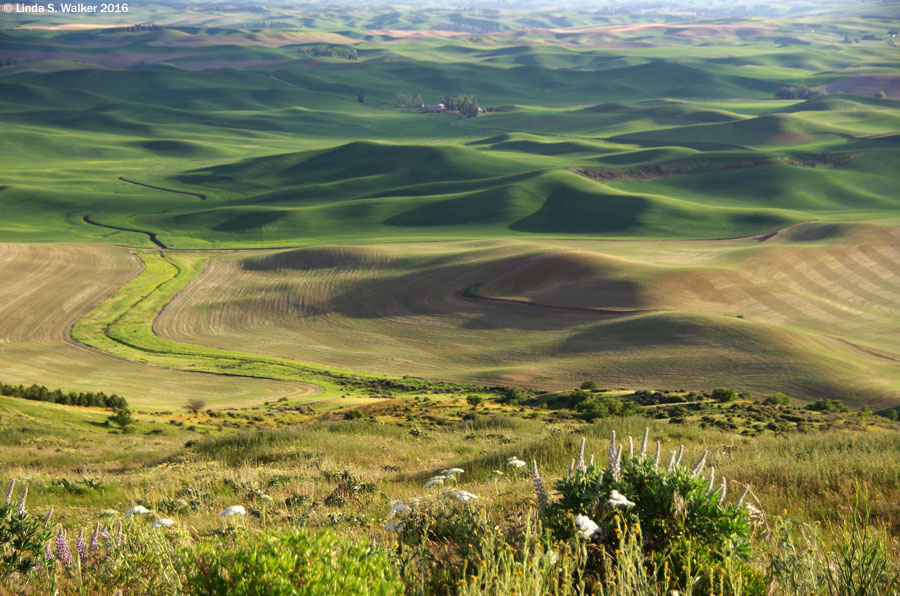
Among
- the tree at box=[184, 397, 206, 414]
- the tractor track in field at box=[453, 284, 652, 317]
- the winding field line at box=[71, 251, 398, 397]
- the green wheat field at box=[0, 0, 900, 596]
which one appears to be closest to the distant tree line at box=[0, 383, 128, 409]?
the green wheat field at box=[0, 0, 900, 596]

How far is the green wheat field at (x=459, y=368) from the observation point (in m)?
6.93

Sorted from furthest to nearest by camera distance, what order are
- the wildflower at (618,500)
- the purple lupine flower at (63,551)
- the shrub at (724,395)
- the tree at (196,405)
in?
the tree at (196,405), the shrub at (724,395), the purple lupine flower at (63,551), the wildflower at (618,500)

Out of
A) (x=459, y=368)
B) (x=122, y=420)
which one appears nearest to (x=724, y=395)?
(x=459, y=368)

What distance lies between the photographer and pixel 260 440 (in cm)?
2167

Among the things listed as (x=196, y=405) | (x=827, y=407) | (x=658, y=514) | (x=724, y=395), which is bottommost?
(x=196, y=405)

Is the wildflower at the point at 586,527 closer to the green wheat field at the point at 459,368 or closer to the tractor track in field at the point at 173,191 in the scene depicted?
the green wheat field at the point at 459,368

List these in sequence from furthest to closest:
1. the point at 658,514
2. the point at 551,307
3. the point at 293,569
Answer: the point at 551,307 → the point at 658,514 → the point at 293,569

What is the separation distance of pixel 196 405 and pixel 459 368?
18.0 metres

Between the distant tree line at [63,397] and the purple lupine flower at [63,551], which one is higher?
the purple lupine flower at [63,551]

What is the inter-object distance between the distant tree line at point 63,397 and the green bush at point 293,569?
39263 mm

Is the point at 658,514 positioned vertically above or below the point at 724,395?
above

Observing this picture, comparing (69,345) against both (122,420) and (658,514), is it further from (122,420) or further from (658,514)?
(658,514)

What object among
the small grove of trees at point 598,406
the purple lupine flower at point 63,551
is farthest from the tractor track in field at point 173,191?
the purple lupine flower at point 63,551

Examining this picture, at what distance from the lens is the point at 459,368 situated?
2115 inches
